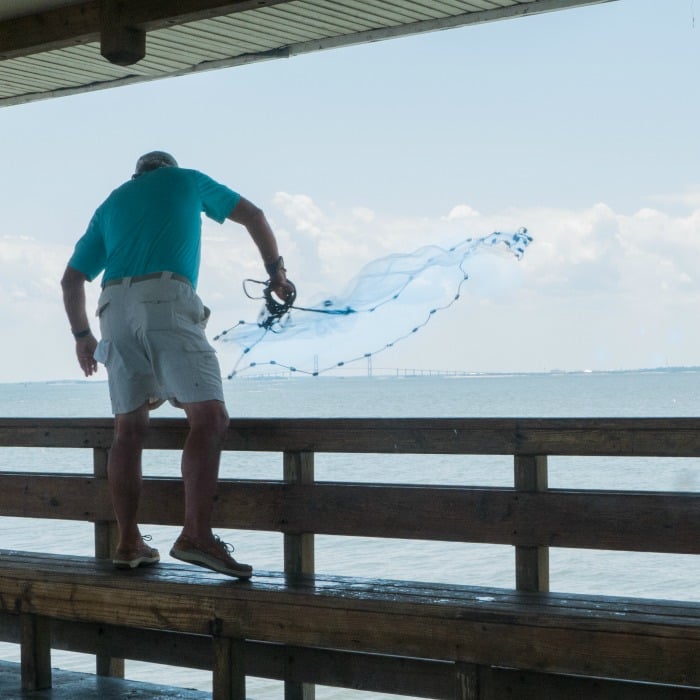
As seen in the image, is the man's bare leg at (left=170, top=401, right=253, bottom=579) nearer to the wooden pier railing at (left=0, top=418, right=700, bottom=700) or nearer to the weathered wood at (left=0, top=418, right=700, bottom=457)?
the wooden pier railing at (left=0, top=418, right=700, bottom=700)

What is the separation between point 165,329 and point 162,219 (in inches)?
14.6

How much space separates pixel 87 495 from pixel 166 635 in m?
0.73

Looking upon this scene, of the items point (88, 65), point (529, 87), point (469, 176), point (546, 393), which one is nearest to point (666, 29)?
point (529, 87)

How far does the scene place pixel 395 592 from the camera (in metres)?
3.66

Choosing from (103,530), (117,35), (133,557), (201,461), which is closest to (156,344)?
(201,461)

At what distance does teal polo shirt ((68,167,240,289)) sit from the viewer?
161 inches

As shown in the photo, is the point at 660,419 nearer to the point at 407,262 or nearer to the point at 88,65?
the point at 407,262

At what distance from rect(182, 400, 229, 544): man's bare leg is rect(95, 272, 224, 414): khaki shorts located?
48mm

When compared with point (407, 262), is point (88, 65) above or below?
above

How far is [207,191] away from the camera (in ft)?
13.7

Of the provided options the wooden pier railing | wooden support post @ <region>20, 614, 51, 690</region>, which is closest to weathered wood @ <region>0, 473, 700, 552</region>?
the wooden pier railing

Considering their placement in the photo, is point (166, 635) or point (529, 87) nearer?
point (166, 635)

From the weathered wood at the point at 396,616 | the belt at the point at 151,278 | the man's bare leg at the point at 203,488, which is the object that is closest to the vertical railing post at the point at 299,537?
the weathered wood at the point at 396,616

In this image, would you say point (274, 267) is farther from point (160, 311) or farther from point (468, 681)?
point (468, 681)
